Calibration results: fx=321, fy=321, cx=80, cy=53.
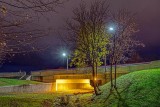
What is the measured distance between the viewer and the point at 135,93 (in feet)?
88.5

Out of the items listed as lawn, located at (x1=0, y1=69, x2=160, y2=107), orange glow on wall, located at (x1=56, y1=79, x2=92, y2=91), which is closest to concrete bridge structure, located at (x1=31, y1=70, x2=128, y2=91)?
orange glow on wall, located at (x1=56, y1=79, x2=92, y2=91)

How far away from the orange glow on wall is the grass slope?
68.3 ft

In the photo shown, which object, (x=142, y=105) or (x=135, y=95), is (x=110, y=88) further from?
(x=142, y=105)

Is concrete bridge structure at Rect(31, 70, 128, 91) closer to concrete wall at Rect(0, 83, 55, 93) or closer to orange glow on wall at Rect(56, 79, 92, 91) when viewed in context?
orange glow on wall at Rect(56, 79, 92, 91)

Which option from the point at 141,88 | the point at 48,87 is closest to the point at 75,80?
the point at 48,87

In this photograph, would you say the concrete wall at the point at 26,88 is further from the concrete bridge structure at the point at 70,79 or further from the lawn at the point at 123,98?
the lawn at the point at 123,98

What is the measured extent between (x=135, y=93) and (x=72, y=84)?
27.8m

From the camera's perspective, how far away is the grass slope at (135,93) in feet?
82.1

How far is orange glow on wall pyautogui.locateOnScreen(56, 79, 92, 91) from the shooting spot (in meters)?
52.6

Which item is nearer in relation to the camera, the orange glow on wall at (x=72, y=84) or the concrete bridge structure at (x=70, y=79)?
the concrete bridge structure at (x=70, y=79)

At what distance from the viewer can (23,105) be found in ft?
86.9

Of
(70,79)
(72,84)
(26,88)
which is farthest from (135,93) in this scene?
(70,79)

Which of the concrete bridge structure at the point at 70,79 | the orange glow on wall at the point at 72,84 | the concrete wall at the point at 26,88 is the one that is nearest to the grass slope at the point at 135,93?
the concrete wall at the point at 26,88

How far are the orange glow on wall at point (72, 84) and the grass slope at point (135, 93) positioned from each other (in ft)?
68.3
